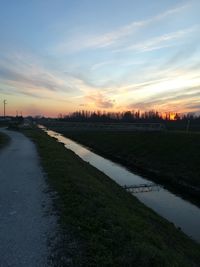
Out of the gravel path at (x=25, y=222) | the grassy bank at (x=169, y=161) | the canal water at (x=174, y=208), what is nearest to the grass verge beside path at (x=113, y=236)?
the gravel path at (x=25, y=222)

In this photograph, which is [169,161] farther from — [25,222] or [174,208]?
[25,222]

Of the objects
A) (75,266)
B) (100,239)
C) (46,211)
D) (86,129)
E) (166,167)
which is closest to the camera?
(75,266)

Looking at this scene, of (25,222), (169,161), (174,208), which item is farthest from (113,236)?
(169,161)

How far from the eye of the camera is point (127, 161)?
31.8 metres

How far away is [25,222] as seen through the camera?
7.60 metres

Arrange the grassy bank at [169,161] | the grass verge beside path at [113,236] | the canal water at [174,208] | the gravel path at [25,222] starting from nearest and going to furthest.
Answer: the gravel path at [25,222]
the grass verge beside path at [113,236]
the canal water at [174,208]
the grassy bank at [169,161]

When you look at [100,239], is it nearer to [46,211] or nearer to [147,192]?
[46,211]

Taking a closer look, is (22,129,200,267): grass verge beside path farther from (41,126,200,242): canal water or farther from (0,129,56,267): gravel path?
(41,126,200,242): canal water

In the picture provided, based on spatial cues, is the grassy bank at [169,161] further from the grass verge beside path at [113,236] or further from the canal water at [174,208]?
the grass verge beside path at [113,236]

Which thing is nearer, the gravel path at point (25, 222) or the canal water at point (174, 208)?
the gravel path at point (25, 222)

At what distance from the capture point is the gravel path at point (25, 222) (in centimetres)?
575

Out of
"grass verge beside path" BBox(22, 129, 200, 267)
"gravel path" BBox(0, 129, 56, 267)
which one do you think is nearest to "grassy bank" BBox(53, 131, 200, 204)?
"grass verge beside path" BBox(22, 129, 200, 267)

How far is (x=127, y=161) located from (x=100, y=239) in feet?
82.9

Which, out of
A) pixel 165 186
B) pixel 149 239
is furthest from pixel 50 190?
pixel 165 186
